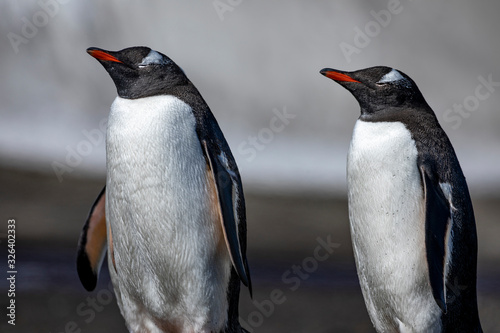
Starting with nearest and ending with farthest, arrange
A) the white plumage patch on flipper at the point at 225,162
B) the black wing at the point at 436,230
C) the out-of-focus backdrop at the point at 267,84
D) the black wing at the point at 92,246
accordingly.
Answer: the black wing at the point at 436,230
the white plumage patch on flipper at the point at 225,162
the black wing at the point at 92,246
the out-of-focus backdrop at the point at 267,84

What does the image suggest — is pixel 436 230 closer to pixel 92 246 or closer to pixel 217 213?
pixel 217 213

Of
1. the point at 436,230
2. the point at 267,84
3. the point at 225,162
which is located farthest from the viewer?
the point at 267,84

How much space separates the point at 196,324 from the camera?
1868 mm

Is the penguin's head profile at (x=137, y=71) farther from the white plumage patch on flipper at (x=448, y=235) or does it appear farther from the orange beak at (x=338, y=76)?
the white plumage patch on flipper at (x=448, y=235)

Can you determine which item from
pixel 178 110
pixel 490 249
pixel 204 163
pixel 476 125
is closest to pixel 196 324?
pixel 204 163

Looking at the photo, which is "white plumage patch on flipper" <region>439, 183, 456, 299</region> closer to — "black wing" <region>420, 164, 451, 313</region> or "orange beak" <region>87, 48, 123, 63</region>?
"black wing" <region>420, 164, 451, 313</region>

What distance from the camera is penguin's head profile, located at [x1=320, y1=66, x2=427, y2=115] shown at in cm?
198

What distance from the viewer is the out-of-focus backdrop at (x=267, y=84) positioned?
16.5 feet

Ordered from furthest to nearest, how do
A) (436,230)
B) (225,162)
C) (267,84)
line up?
(267,84), (225,162), (436,230)

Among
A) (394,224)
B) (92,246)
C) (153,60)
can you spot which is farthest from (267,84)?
(394,224)

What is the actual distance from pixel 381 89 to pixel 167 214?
65 cm

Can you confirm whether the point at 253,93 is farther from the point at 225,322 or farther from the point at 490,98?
the point at 225,322

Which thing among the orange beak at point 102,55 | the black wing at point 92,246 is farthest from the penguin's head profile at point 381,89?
the black wing at point 92,246

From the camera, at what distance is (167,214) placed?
1.84m
